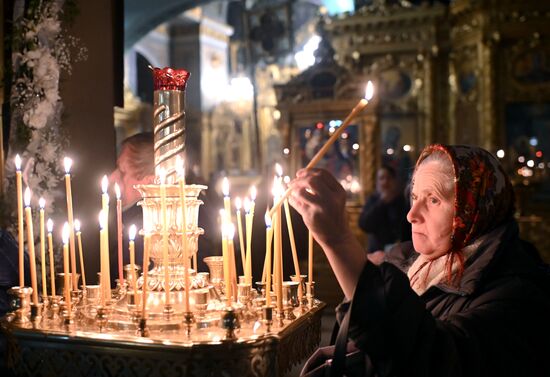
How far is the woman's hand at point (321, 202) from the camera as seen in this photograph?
1.26 meters

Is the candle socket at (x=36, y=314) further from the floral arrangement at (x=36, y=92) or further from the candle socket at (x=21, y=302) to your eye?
the floral arrangement at (x=36, y=92)

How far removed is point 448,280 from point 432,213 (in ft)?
0.54

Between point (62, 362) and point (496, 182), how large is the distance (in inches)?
41.6

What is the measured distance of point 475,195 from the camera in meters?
1.66

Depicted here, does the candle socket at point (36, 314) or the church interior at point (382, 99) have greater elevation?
the church interior at point (382, 99)

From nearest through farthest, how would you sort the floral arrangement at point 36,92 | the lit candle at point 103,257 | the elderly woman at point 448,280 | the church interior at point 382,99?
the elderly woman at point 448,280
the lit candle at point 103,257
the floral arrangement at point 36,92
the church interior at point 382,99

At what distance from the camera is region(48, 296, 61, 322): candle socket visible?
1546 millimetres

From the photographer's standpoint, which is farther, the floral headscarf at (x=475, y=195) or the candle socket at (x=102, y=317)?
the floral headscarf at (x=475, y=195)

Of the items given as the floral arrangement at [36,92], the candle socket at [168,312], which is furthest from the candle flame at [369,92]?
the floral arrangement at [36,92]

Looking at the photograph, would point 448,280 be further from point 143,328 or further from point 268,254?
point 143,328

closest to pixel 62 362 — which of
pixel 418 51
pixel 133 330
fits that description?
pixel 133 330

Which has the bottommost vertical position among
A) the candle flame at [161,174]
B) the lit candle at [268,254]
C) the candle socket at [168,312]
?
the candle socket at [168,312]

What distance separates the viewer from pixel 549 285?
1643mm

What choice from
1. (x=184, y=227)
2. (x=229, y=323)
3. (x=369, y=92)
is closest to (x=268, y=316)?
(x=229, y=323)
